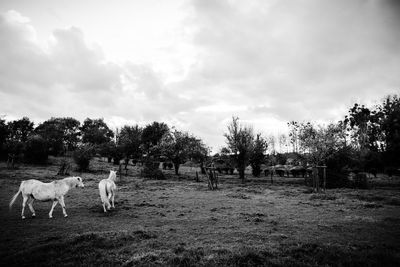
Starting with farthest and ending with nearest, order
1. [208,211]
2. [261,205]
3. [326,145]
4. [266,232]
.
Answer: [326,145]
[261,205]
[208,211]
[266,232]

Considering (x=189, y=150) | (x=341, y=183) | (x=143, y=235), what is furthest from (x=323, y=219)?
(x=189, y=150)

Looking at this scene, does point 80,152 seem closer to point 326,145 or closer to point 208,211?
point 208,211

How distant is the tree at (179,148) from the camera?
148 ft

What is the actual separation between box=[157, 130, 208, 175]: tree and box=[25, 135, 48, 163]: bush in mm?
23472

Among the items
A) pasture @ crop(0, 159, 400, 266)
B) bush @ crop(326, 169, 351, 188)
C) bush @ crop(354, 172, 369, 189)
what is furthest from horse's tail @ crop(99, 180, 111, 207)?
bush @ crop(354, 172, 369, 189)

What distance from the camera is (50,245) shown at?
25.5 feet

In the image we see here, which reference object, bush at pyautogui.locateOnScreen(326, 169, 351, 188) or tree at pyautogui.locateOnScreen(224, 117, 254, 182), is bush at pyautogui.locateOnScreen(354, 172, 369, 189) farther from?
tree at pyautogui.locateOnScreen(224, 117, 254, 182)

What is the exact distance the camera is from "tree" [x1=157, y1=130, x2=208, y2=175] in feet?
148

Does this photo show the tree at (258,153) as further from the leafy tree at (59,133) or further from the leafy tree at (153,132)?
the leafy tree at (59,133)

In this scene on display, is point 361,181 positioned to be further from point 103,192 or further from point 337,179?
point 103,192

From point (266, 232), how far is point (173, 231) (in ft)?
13.1

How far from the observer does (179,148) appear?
4516 centimetres

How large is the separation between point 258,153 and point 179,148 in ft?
52.7

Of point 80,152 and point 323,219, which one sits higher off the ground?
point 80,152
